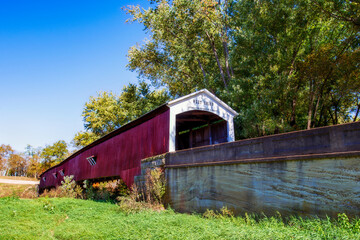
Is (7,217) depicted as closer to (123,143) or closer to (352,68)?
(123,143)

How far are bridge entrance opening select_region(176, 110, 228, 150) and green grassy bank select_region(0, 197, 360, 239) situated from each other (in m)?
5.77

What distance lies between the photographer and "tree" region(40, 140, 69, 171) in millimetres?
45781

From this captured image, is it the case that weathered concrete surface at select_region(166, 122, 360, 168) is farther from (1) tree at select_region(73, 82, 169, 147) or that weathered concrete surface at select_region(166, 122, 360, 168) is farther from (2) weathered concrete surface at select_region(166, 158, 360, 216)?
(1) tree at select_region(73, 82, 169, 147)

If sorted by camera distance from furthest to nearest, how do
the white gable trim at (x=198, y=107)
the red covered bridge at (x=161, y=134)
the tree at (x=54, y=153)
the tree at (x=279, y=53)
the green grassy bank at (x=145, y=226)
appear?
the tree at (x=54, y=153) → the tree at (x=279, y=53) → the red covered bridge at (x=161, y=134) → the white gable trim at (x=198, y=107) → the green grassy bank at (x=145, y=226)

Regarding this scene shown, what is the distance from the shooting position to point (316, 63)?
14.5 m

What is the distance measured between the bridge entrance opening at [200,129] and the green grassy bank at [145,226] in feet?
18.9


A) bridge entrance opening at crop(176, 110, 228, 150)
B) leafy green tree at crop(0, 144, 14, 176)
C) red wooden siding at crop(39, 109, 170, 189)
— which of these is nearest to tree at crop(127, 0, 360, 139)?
bridge entrance opening at crop(176, 110, 228, 150)

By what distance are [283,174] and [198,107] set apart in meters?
6.23

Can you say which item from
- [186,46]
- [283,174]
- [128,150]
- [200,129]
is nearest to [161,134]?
[128,150]

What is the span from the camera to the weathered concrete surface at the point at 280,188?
466 centimetres

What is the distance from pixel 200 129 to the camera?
47.4 feet

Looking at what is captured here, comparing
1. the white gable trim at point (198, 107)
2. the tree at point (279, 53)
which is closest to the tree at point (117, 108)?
the tree at point (279, 53)

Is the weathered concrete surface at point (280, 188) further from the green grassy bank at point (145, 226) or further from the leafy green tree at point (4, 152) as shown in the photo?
the leafy green tree at point (4, 152)

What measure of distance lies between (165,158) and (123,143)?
17.1 ft
